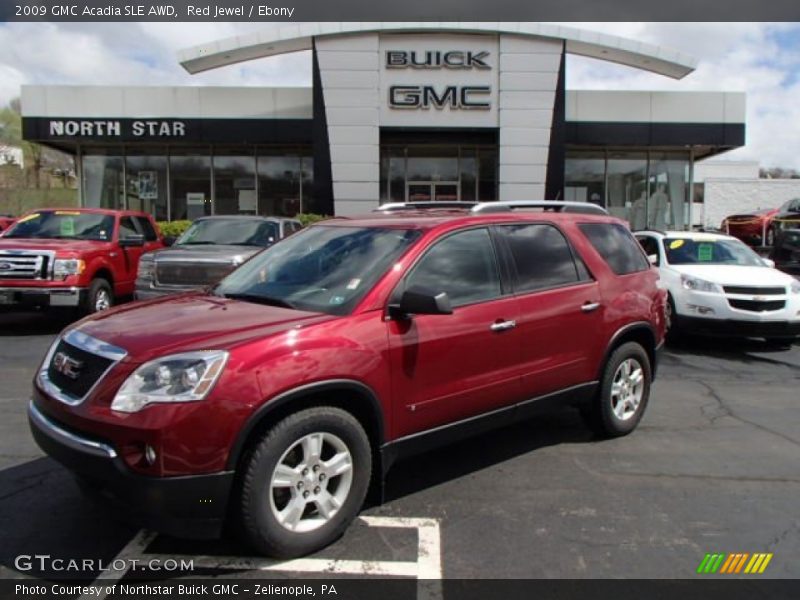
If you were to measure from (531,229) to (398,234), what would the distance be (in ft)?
3.81

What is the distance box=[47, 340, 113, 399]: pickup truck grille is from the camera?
3.23 meters

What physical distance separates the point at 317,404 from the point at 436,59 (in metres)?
17.0

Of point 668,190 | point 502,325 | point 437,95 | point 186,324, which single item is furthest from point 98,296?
point 668,190

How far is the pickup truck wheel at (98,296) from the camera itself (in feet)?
31.7

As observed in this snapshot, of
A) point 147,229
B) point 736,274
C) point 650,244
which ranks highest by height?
point 147,229

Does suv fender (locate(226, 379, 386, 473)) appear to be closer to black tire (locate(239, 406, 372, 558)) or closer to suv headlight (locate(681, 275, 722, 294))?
black tire (locate(239, 406, 372, 558))

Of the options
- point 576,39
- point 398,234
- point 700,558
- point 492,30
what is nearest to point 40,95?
point 492,30

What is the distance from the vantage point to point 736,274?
368 inches

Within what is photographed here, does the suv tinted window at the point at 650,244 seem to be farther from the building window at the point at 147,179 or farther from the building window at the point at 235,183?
the building window at the point at 147,179

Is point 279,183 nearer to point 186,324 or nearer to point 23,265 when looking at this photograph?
point 23,265

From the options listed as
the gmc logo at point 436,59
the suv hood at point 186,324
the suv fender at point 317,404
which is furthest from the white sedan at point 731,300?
the gmc logo at point 436,59

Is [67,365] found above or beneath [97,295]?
above

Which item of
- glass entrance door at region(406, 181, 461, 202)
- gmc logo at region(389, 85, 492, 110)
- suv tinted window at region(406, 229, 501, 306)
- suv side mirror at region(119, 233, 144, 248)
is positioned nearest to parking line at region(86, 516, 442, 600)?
suv tinted window at region(406, 229, 501, 306)

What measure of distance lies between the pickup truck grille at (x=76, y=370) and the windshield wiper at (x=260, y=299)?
0.98 metres
